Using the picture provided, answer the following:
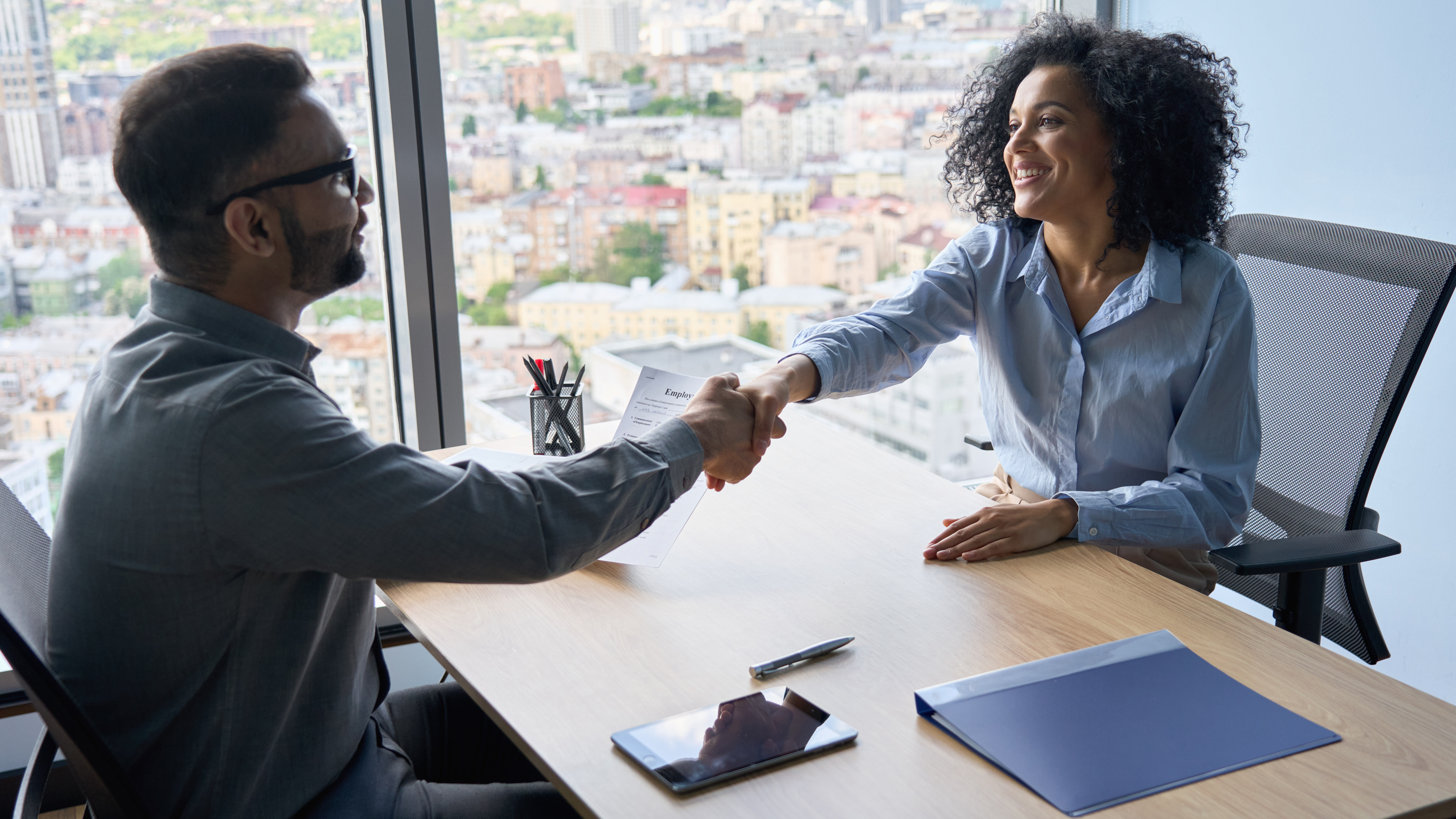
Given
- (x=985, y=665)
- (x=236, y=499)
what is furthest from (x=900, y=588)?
(x=236, y=499)

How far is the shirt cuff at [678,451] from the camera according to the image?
1293 mm

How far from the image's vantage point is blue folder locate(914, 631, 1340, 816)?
1.00 meters

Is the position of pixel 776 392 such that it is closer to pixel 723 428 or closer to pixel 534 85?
pixel 723 428

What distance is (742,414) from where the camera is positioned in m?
1.56

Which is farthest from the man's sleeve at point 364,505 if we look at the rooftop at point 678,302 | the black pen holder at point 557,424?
the rooftop at point 678,302

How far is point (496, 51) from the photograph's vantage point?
234cm

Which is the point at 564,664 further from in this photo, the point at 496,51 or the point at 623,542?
the point at 496,51

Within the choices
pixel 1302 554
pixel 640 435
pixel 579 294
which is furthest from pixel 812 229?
pixel 1302 554

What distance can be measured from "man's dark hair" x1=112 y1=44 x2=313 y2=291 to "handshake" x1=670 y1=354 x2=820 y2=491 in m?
0.58

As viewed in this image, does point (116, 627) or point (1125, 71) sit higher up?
point (1125, 71)

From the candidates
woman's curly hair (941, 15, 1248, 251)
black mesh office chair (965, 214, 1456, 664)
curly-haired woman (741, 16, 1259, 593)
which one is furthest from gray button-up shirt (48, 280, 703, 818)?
woman's curly hair (941, 15, 1248, 251)

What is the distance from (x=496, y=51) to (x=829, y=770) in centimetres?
182

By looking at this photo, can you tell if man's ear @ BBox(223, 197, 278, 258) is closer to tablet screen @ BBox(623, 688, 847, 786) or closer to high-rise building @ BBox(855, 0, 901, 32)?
tablet screen @ BBox(623, 688, 847, 786)

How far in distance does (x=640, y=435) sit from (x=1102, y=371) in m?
0.77
